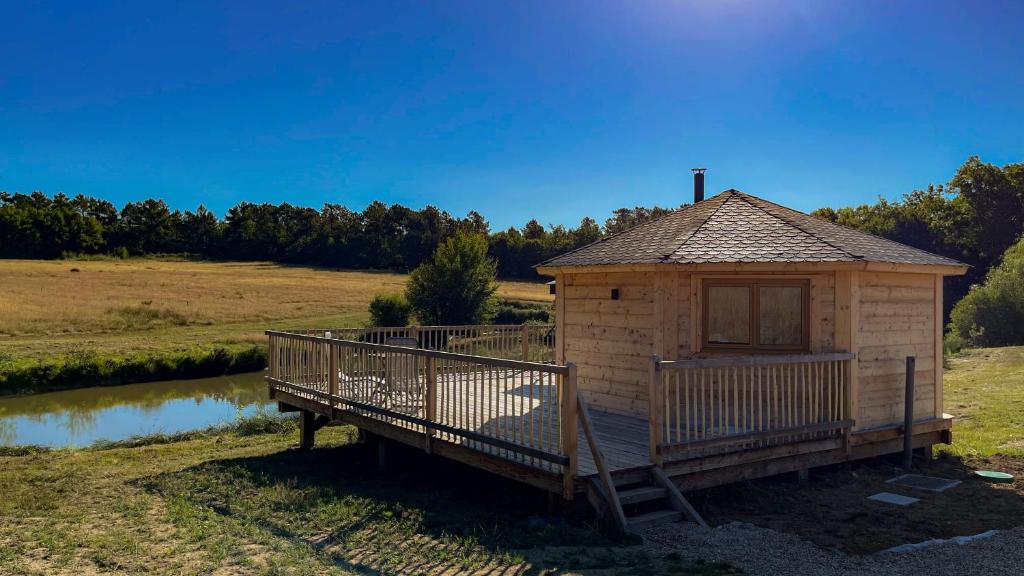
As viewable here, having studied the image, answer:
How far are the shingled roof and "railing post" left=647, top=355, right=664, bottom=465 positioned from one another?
2.18m

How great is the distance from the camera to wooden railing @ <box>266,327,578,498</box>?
6.72 metres

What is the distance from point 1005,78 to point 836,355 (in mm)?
16429

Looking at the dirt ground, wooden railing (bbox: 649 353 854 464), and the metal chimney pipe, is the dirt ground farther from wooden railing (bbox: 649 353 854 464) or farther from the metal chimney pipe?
the metal chimney pipe

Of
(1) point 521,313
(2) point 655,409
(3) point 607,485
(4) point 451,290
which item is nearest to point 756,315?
(2) point 655,409

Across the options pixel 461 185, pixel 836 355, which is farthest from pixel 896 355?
pixel 461 185

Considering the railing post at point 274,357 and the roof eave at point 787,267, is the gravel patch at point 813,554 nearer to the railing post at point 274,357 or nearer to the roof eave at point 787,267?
the roof eave at point 787,267

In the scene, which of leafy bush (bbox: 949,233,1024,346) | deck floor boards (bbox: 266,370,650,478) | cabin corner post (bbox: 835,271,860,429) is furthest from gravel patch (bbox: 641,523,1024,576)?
leafy bush (bbox: 949,233,1024,346)

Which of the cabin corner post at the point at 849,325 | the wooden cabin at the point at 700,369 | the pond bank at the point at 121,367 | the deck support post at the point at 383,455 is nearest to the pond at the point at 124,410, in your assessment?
the pond bank at the point at 121,367

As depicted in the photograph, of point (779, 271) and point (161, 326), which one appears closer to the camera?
point (779, 271)

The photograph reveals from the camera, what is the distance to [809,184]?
27203mm

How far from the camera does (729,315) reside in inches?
359

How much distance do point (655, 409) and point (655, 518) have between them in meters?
1.06

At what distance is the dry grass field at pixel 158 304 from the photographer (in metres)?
28.6

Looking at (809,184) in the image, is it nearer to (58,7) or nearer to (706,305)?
(706,305)
